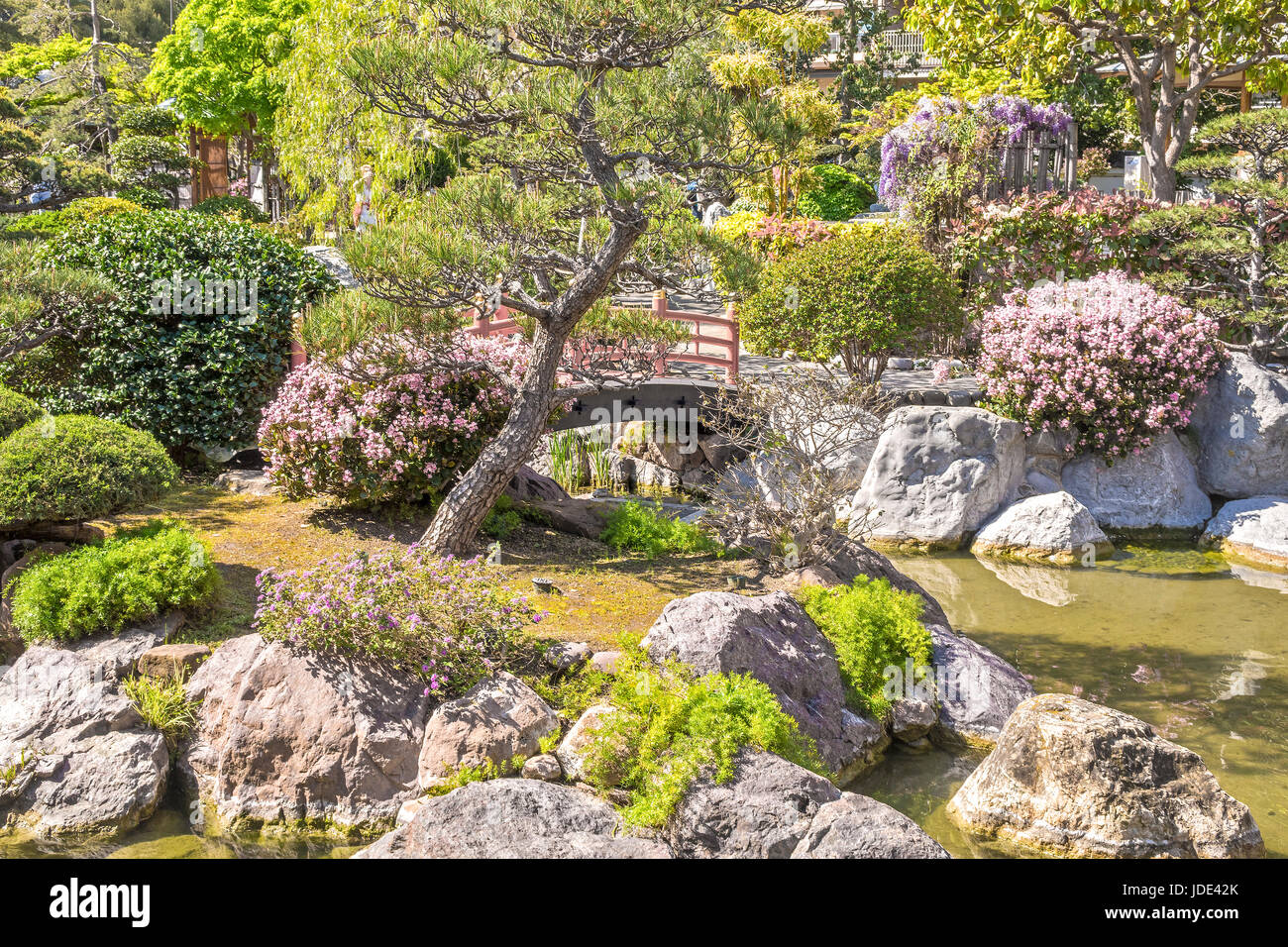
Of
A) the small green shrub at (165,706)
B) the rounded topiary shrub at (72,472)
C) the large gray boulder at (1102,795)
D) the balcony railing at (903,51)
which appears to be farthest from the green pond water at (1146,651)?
the balcony railing at (903,51)

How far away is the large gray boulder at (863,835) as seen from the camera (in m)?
5.48

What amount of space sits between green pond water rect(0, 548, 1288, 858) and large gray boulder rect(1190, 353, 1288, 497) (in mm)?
1552

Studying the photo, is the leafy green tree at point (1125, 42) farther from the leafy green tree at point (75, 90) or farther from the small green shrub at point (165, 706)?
the leafy green tree at point (75, 90)

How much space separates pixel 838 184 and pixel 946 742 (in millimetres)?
→ 21949

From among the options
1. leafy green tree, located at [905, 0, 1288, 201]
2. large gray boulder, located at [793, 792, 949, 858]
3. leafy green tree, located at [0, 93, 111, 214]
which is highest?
leafy green tree, located at [905, 0, 1288, 201]

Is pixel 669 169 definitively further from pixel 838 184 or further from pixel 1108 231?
pixel 838 184

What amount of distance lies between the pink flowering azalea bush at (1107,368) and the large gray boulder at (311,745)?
8.95 meters

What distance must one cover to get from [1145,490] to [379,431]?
895cm

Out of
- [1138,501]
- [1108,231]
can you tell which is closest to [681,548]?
[1138,501]

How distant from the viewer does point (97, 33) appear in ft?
113

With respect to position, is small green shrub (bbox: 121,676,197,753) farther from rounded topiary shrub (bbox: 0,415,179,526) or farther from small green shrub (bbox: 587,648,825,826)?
small green shrub (bbox: 587,648,825,826)

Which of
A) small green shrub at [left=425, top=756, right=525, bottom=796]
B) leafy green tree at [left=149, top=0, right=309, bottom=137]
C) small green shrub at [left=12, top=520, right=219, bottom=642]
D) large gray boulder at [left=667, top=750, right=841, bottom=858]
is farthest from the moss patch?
leafy green tree at [left=149, top=0, right=309, bottom=137]

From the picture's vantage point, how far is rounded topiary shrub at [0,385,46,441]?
847 centimetres

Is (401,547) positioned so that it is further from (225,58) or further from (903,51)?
(903,51)
